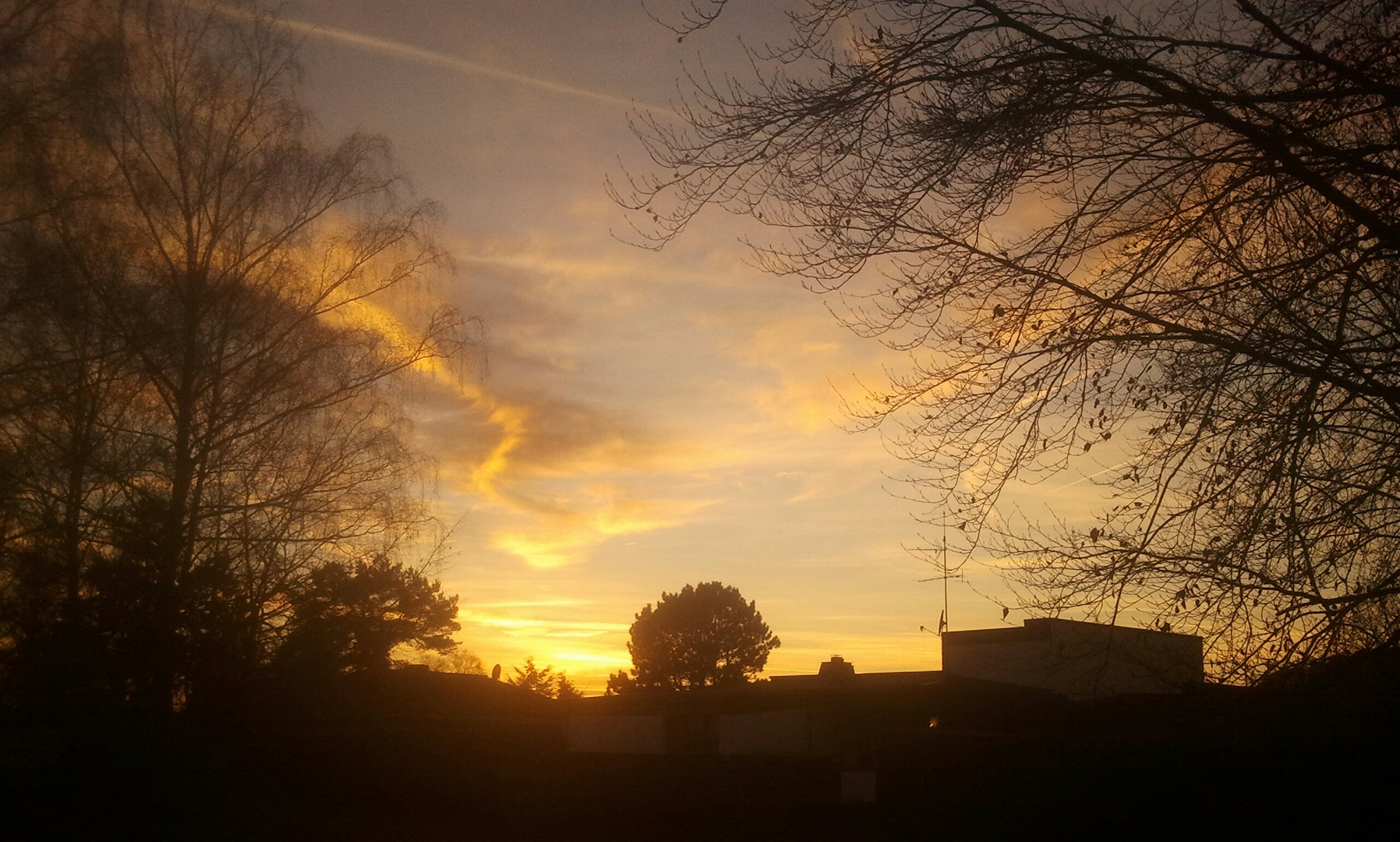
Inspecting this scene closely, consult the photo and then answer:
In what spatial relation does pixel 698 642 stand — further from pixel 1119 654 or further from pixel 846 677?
pixel 1119 654

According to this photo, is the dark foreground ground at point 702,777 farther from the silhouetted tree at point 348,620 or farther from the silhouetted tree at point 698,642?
the silhouetted tree at point 698,642

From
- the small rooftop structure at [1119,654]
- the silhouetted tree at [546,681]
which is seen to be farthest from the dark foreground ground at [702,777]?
the silhouetted tree at [546,681]

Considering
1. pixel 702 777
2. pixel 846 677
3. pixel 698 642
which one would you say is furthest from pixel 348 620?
pixel 698 642

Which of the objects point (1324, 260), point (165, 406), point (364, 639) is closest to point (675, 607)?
point (364, 639)

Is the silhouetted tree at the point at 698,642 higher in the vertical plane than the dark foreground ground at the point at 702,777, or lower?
higher

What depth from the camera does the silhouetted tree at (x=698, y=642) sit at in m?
52.9

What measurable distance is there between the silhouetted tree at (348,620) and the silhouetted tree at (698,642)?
113 feet

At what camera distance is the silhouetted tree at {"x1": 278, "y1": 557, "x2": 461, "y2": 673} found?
50.4ft

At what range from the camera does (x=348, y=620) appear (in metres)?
16.4

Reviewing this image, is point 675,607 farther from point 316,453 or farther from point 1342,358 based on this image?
point 1342,358

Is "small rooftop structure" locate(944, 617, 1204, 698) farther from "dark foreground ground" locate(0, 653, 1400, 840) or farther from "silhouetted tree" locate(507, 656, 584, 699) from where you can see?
"silhouetted tree" locate(507, 656, 584, 699)

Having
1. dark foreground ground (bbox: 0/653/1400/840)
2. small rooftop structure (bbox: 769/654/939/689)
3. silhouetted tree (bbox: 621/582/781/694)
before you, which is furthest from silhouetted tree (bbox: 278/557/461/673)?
silhouetted tree (bbox: 621/582/781/694)

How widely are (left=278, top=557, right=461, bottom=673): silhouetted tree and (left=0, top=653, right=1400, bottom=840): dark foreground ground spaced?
68 cm

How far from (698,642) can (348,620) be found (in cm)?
3845
